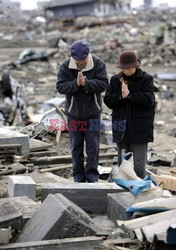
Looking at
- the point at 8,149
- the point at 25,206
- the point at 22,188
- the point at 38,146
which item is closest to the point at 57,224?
the point at 25,206

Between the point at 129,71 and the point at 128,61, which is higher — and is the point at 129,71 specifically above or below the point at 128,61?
below

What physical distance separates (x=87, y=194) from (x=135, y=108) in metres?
1.26

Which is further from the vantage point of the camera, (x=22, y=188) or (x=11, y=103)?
(x=11, y=103)

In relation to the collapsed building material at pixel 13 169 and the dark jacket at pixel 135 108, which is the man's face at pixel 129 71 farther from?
the collapsed building material at pixel 13 169

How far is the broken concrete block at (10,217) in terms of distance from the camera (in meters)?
5.06

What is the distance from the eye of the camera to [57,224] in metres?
4.91

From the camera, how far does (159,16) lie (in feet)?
259

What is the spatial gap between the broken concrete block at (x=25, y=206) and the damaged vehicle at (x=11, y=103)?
286 inches

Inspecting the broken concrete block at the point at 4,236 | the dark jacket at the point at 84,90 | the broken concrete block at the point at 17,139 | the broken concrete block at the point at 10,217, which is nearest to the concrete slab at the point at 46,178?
the broken concrete block at the point at 17,139

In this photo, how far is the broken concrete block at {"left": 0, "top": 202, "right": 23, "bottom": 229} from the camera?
506 cm

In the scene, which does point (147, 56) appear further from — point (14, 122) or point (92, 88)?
point (92, 88)

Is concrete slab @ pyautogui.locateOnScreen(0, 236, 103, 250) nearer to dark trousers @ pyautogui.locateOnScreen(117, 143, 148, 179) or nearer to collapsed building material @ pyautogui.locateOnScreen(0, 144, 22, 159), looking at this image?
dark trousers @ pyautogui.locateOnScreen(117, 143, 148, 179)

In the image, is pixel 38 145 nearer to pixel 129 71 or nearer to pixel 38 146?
pixel 38 146

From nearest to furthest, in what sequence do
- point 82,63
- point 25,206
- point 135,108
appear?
point 25,206, point 135,108, point 82,63
